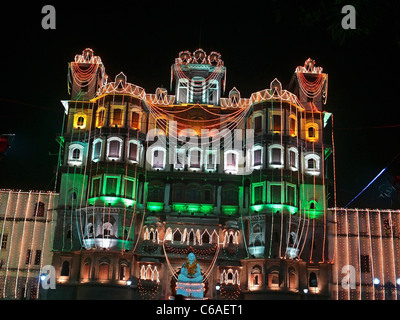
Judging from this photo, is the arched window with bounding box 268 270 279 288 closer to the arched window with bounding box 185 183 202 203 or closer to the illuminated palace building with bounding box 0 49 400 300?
the illuminated palace building with bounding box 0 49 400 300

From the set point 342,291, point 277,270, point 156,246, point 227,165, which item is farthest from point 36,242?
point 342,291

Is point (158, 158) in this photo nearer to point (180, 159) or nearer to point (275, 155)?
point (180, 159)

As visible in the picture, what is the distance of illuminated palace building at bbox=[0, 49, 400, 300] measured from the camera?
43.3 metres

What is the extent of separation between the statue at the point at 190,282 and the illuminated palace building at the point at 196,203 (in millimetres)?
14582

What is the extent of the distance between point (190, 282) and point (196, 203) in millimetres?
17728

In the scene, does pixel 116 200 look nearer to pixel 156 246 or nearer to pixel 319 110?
pixel 156 246

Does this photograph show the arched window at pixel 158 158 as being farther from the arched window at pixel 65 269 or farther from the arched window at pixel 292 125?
the arched window at pixel 292 125

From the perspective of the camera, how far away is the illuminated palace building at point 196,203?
43281mm

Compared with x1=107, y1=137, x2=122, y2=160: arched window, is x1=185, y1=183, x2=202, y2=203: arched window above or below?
below

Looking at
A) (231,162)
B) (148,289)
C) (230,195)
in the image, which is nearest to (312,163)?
(231,162)

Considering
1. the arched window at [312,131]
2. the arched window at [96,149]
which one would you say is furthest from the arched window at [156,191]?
the arched window at [312,131]

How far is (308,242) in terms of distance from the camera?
45344mm

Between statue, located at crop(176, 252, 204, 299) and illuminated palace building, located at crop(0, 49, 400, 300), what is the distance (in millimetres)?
14582

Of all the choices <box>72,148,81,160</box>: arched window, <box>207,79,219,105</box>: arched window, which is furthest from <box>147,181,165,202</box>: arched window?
<box>207,79,219,105</box>: arched window
